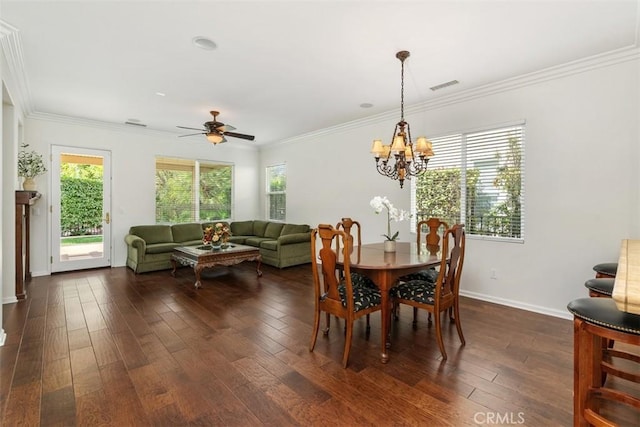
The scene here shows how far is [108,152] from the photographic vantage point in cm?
580

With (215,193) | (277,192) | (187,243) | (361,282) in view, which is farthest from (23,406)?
(277,192)

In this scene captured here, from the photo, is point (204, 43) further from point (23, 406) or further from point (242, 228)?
point (242, 228)

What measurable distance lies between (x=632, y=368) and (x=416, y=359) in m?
1.56

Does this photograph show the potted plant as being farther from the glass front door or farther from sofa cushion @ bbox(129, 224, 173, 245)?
sofa cushion @ bbox(129, 224, 173, 245)

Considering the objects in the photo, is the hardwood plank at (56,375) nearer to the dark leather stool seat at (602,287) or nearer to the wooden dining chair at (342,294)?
the wooden dining chair at (342,294)

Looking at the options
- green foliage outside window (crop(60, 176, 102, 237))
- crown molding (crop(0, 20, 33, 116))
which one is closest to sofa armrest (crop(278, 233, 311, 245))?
green foliage outside window (crop(60, 176, 102, 237))

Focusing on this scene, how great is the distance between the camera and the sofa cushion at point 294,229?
20.9 feet

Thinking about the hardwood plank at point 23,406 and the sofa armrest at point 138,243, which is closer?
the hardwood plank at point 23,406

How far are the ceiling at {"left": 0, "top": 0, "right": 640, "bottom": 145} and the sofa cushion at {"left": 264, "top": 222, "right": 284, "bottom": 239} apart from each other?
305cm

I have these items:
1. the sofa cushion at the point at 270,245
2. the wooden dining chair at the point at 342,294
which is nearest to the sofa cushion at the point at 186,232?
the sofa cushion at the point at 270,245

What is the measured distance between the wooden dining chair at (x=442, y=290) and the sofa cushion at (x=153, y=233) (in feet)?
16.4

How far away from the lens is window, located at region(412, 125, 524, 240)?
3.68 m

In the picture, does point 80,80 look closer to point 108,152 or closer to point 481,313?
point 108,152

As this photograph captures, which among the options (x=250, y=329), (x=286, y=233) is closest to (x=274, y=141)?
(x=286, y=233)
